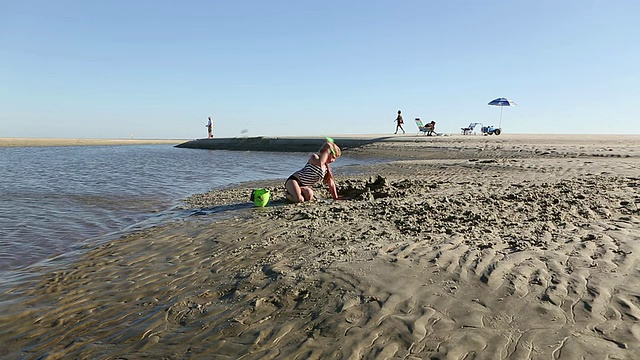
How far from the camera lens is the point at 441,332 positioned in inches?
118

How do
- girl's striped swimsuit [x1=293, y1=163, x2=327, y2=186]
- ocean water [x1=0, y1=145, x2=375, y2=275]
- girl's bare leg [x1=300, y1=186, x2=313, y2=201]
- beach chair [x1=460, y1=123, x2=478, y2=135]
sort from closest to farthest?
ocean water [x1=0, y1=145, x2=375, y2=275] < girl's striped swimsuit [x1=293, y1=163, x2=327, y2=186] < girl's bare leg [x1=300, y1=186, x2=313, y2=201] < beach chair [x1=460, y1=123, x2=478, y2=135]

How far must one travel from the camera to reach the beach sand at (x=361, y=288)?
2.98m

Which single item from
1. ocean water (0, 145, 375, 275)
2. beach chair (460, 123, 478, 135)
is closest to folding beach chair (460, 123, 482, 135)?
beach chair (460, 123, 478, 135)

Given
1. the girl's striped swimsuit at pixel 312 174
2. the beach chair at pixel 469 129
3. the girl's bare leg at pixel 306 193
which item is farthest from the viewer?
the beach chair at pixel 469 129

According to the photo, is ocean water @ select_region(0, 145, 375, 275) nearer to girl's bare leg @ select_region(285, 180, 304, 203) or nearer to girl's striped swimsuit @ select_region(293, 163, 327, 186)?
girl's bare leg @ select_region(285, 180, 304, 203)

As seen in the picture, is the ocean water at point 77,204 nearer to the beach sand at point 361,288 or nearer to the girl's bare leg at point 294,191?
the beach sand at point 361,288

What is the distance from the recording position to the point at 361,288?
145 inches

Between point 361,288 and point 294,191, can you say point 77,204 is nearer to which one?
point 294,191

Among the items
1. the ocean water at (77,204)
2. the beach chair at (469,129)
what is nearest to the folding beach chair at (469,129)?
the beach chair at (469,129)

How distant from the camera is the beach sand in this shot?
2.98 m

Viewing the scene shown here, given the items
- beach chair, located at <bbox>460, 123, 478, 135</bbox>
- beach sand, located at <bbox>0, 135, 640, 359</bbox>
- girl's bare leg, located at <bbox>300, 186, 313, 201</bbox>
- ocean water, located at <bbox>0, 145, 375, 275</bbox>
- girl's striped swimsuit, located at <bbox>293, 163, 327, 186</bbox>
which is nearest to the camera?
beach sand, located at <bbox>0, 135, 640, 359</bbox>

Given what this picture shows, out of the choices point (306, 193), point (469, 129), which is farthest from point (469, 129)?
point (306, 193)

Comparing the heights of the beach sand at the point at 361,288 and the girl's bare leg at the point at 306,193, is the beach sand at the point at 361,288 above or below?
below

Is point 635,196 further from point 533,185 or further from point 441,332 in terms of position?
point 441,332
